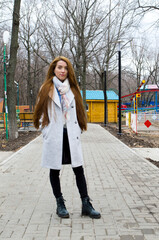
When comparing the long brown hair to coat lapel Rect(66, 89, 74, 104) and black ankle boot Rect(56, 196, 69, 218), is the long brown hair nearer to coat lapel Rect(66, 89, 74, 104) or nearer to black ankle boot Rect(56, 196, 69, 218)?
coat lapel Rect(66, 89, 74, 104)

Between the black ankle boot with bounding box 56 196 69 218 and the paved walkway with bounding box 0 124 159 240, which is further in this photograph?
the black ankle boot with bounding box 56 196 69 218

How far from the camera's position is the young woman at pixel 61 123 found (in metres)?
3.19

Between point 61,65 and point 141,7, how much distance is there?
22.9 feet

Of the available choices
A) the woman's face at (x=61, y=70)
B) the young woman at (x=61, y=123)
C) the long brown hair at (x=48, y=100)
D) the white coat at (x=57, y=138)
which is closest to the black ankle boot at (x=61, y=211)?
the young woman at (x=61, y=123)

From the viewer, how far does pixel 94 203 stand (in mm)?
3893

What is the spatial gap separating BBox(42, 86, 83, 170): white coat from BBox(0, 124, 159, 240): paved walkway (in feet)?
2.25

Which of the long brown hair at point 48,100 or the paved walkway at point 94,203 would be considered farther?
the long brown hair at point 48,100

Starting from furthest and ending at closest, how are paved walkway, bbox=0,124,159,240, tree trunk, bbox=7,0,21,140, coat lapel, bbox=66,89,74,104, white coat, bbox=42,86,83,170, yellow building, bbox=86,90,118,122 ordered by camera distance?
yellow building, bbox=86,90,118,122 < tree trunk, bbox=7,0,21,140 < coat lapel, bbox=66,89,74,104 < white coat, bbox=42,86,83,170 < paved walkway, bbox=0,124,159,240

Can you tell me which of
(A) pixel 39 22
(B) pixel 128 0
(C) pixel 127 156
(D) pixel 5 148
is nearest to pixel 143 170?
(C) pixel 127 156

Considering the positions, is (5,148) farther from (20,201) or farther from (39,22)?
(39,22)

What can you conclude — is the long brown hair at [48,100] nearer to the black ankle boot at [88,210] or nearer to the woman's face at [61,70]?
the woman's face at [61,70]

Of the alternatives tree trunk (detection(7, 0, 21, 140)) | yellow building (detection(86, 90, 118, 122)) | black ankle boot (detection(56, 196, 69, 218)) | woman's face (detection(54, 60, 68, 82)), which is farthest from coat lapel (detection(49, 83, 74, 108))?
yellow building (detection(86, 90, 118, 122))

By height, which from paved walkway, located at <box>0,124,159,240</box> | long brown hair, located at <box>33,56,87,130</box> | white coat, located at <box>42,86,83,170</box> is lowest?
paved walkway, located at <box>0,124,159,240</box>

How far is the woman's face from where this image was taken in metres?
3.36
